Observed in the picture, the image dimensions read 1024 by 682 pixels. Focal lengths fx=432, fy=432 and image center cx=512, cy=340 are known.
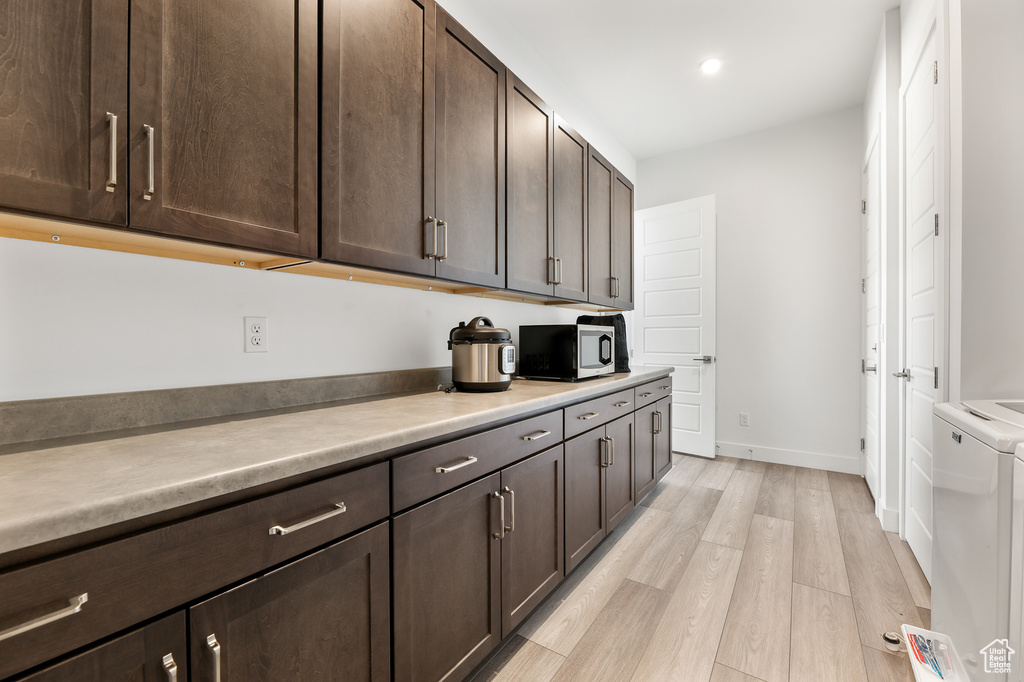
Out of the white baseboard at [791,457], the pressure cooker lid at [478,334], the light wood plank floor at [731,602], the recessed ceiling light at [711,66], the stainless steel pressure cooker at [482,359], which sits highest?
the recessed ceiling light at [711,66]

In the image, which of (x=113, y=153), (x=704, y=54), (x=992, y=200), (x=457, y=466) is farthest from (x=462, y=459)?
(x=704, y=54)

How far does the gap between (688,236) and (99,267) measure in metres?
3.78

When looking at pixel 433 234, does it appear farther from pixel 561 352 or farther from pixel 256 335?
pixel 561 352

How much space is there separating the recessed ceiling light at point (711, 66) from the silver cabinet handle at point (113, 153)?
3.13 metres

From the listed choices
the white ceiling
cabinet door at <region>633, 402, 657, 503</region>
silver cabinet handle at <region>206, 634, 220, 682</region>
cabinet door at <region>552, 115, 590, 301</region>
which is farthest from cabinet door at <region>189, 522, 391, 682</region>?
the white ceiling

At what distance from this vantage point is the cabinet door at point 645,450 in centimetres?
255

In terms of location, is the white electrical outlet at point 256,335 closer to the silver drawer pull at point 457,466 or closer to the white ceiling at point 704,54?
the silver drawer pull at point 457,466

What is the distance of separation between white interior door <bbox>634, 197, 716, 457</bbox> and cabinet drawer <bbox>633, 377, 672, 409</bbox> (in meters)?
0.81

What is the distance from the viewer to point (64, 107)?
80 cm

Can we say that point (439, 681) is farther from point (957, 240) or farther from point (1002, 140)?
point (1002, 140)

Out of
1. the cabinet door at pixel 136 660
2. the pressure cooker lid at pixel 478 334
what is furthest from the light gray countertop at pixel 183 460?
the pressure cooker lid at pixel 478 334

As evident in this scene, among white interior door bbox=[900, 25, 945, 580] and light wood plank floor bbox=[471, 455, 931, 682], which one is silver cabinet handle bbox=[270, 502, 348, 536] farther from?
white interior door bbox=[900, 25, 945, 580]

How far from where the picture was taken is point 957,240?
1.55 m

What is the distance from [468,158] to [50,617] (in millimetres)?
1660
